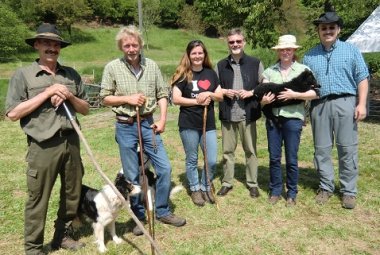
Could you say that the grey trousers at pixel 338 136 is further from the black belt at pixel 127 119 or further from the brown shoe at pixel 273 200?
the black belt at pixel 127 119

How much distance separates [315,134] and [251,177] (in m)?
1.05

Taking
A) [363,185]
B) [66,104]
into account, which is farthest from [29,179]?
[363,185]

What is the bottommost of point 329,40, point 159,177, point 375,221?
point 375,221

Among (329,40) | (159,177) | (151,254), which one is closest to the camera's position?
(151,254)

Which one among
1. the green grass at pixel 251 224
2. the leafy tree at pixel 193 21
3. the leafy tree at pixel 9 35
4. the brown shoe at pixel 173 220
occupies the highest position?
the leafy tree at pixel 193 21

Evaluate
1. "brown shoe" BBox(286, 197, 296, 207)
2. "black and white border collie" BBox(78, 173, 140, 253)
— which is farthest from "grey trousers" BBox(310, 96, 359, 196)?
"black and white border collie" BBox(78, 173, 140, 253)

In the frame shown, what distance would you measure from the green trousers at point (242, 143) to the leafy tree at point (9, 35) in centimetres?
3191

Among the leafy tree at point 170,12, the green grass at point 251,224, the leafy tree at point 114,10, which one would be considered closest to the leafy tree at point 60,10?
the leafy tree at point 114,10

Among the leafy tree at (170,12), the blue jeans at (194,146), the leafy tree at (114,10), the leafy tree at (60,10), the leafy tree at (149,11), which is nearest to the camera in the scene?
the blue jeans at (194,146)

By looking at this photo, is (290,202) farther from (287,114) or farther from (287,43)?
(287,43)

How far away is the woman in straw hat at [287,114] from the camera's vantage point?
4.64 metres

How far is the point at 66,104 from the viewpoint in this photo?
141 inches

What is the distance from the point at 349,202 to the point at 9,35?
35.1m

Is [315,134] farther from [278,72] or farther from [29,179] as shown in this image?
[29,179]
